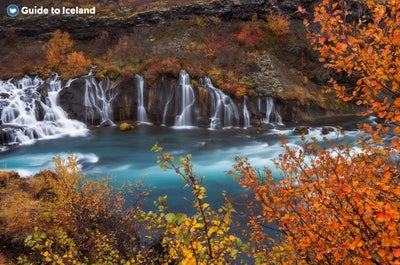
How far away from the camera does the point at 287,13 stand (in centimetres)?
4762

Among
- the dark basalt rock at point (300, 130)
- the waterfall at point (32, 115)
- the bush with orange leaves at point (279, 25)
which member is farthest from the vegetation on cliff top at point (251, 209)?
the bush with orange leaves at point (279, 25)

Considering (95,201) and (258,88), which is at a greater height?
(258,88)

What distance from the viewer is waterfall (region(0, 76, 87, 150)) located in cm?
3004

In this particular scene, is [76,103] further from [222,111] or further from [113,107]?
[222,111]

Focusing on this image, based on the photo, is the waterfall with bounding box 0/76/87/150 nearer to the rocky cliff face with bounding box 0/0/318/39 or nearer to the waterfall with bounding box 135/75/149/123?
the waterfall with bounding box 135/75/149/123

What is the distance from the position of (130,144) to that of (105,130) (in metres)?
5.36

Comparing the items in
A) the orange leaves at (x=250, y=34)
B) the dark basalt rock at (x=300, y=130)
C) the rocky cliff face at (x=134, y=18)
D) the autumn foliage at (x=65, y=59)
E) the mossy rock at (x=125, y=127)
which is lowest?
the dark basalt rock at (x=300, y=130)

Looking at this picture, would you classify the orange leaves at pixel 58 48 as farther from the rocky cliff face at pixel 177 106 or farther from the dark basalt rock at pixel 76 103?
the rocky cliff face at pixel 177 106

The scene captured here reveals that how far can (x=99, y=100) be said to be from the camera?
117ft

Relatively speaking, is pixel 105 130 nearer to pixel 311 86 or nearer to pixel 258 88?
pixel 258 88

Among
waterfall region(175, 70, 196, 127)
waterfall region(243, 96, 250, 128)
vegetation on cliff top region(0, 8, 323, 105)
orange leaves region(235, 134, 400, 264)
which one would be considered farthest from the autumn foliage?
orange leaves region(235, 134, 400, 264)

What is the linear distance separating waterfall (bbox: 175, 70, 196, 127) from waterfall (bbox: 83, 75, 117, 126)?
Answer: 23.3ft

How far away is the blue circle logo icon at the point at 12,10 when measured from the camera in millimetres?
52219

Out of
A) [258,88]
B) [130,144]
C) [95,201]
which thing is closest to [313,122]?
[258,88]
